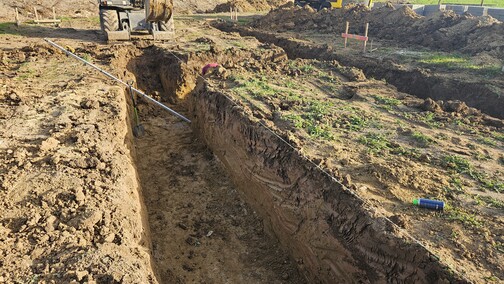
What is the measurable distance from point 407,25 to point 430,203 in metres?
14.9

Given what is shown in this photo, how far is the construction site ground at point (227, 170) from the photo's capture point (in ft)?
14.2

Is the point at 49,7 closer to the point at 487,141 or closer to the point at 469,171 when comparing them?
the point at 487,141

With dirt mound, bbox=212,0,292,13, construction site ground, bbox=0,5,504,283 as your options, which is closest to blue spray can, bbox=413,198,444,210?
construction site ground, bbox=0,5,504,283

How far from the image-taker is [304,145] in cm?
640

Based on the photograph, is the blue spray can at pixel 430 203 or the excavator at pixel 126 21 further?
the excavator at pixel 126 21

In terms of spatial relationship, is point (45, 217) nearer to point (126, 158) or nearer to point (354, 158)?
point (126, 158)

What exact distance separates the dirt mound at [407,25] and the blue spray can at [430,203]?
10669 millimetres

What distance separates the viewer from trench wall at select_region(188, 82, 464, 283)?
4152 millimetres

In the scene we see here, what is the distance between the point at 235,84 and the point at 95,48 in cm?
651

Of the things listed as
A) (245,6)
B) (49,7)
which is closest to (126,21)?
(49,7)

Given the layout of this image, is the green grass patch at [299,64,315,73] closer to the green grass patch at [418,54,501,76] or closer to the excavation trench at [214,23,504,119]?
the excavation trench at [214,23,504,119]

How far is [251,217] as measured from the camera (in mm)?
7000

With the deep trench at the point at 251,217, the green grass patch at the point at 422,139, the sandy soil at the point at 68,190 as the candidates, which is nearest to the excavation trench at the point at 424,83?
the green grass patch at the point at 422,139

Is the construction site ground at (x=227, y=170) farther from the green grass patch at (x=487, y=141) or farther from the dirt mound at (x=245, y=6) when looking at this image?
the dirt mound at (x=245, y=6)
